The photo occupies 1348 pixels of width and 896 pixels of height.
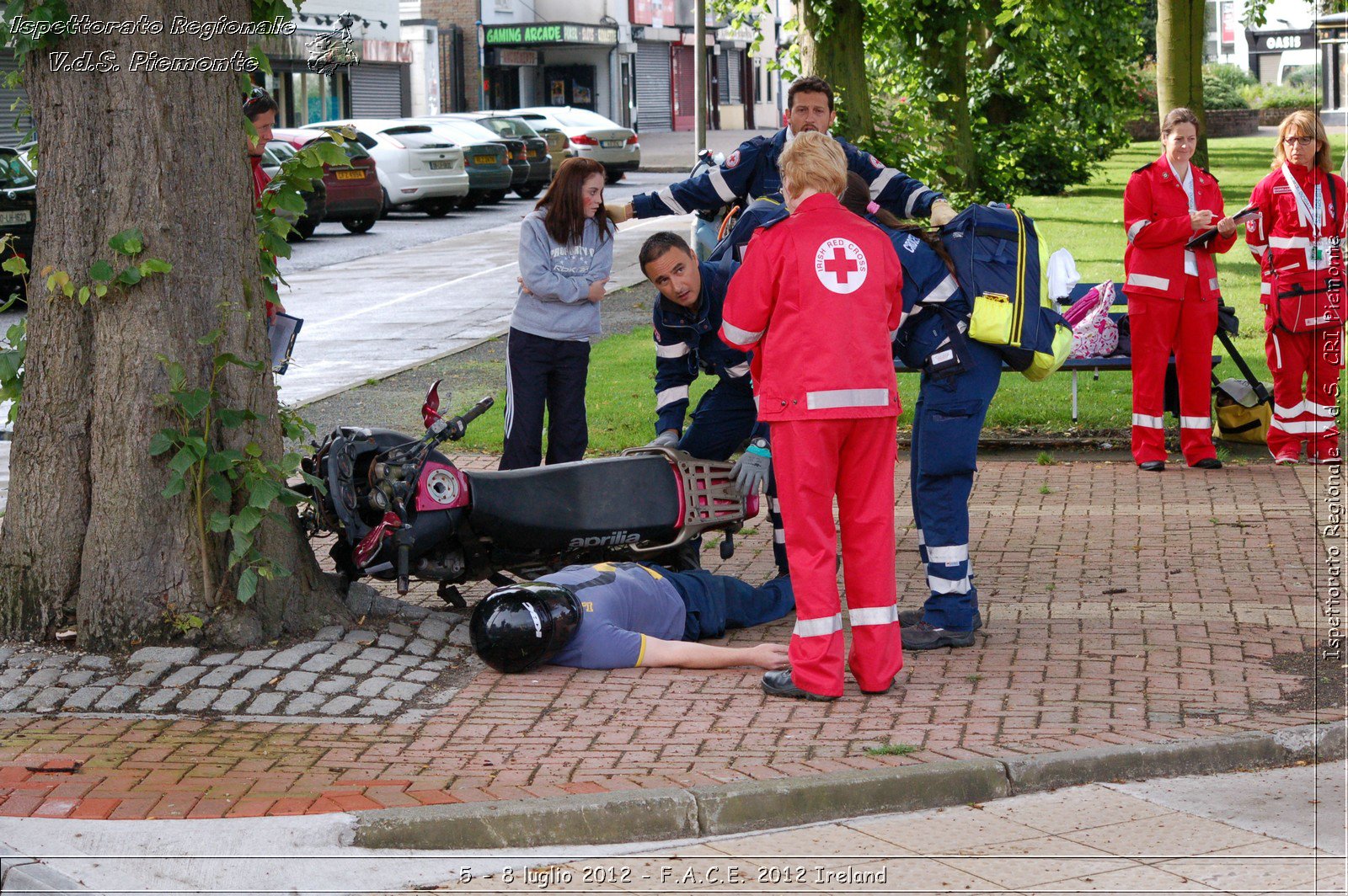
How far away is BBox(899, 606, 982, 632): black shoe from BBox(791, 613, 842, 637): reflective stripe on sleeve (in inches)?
36.2

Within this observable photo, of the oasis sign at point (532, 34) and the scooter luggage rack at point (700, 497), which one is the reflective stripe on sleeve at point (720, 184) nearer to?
the scooter luggage rack at point (700, 497)

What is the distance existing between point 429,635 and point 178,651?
95 centimetres

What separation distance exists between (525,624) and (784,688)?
0.95 meters

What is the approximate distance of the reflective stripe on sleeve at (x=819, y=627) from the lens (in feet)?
18.5

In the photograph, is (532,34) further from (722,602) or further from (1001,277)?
(1001,277)

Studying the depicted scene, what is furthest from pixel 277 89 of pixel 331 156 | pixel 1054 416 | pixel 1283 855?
pixel 1283 855

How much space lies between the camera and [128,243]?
19.6 ft

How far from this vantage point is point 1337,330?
972 centimetres

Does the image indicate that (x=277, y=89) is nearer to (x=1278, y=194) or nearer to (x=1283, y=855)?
(x=1278, y=194)

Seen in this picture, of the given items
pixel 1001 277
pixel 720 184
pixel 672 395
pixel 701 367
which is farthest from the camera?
pixel 720 184

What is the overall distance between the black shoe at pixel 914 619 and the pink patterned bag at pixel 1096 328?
3.99 metres

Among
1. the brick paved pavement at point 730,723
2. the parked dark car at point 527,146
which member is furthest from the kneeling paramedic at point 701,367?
the parked dark car at point 527,146

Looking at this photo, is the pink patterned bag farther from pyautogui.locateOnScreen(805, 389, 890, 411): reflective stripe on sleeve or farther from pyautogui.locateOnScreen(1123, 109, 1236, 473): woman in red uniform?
pyautogui.locateOnScreen(805, 389, 890, 411): reflective stripe on sleeve

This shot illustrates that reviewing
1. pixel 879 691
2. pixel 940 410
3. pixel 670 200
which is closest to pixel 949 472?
pixel 940 410
